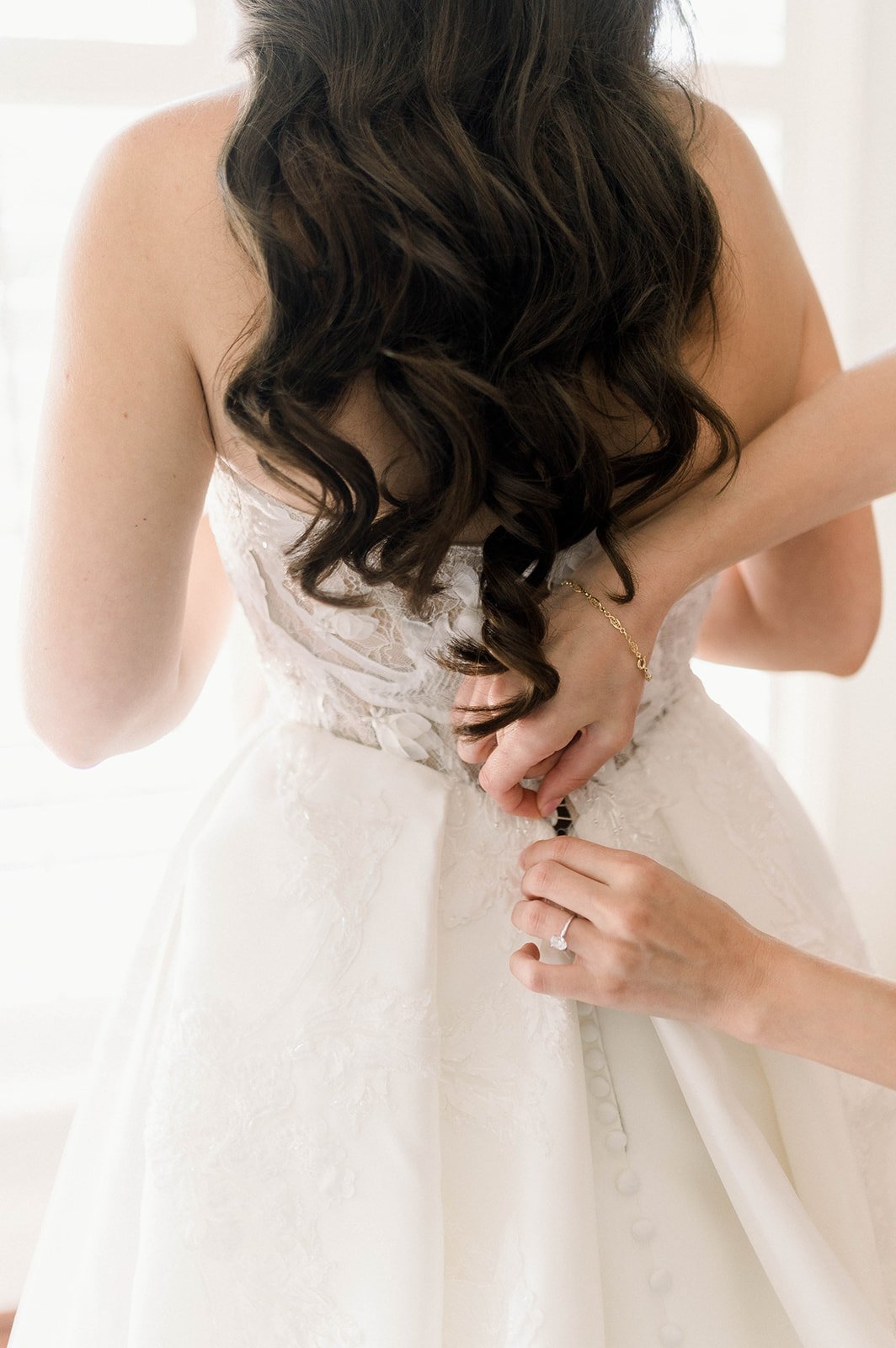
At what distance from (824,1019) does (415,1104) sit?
1.03 ft

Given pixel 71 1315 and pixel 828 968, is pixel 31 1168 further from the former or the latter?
pixel 828 968

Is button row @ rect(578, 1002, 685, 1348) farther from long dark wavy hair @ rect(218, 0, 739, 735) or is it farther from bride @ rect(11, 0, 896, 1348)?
long dark wavy hair @ rect(218, 0, 739, 735)

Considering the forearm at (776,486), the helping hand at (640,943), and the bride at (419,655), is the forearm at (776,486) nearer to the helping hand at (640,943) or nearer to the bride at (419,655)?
the bride at (419,655)

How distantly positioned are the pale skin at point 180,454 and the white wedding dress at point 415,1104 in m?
0.07

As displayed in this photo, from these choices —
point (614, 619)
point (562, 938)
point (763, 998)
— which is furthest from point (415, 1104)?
point (614, 619)

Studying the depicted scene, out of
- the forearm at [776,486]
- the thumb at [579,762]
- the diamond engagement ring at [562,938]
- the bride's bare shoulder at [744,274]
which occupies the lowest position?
the diamond engagement ring at [562,938]

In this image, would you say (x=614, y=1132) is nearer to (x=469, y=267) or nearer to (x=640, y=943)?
(x=640, y=943)

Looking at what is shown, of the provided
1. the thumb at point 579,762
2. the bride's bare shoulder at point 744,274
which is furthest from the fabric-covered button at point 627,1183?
the bride's bare shoulder at point 744,274

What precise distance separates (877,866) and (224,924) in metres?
1.65

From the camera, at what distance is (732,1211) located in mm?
804

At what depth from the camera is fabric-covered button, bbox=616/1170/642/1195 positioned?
2.57ft

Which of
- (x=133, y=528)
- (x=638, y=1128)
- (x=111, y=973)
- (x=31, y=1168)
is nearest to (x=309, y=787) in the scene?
(x=133, y=528)

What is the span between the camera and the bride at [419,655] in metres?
0.66

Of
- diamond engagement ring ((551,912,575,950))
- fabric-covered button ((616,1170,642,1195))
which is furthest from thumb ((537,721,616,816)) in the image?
fabric-covered button ((616,1170,642,1195))
